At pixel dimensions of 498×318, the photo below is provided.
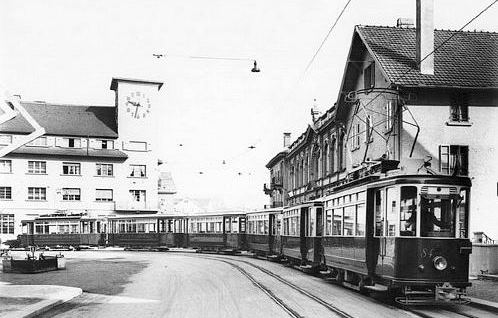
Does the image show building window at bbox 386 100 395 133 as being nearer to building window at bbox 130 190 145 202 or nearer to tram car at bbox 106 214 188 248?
tram car at bbox 106 214 188 248

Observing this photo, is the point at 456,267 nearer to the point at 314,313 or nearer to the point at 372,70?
the point at 314,313

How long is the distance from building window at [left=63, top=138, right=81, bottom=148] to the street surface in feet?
136

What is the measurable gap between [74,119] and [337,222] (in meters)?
52.3

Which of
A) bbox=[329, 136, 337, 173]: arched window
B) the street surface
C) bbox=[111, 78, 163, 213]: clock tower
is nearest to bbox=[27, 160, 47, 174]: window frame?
bbox=[111, 78, 163, 213]: clock tower

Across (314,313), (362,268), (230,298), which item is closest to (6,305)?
(230,298)

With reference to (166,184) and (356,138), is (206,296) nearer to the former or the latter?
(356,138)

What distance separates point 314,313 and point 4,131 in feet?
171

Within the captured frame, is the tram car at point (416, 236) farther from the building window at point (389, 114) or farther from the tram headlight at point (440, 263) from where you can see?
the building window at point (389, 114)

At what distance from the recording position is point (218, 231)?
4119cm

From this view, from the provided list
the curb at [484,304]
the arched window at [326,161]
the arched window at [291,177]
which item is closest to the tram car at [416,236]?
the curb at [484,304]

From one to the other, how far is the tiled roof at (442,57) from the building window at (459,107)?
0.80 metres

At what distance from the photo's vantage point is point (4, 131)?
57094 mm

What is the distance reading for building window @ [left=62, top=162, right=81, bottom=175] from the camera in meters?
60.7

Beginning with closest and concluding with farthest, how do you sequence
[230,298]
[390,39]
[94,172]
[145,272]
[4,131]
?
[230,298]
[145,272]
[390,39]
[4,131]
[94,172]
